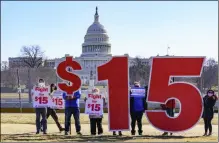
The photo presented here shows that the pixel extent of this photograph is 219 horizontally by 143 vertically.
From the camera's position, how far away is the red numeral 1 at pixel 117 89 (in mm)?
13359

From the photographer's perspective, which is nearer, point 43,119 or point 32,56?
point 43,119

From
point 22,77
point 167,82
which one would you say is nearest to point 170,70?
point 167,82

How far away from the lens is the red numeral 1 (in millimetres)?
13359

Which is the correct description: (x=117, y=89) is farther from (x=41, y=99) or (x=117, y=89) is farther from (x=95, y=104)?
(x=41, y=99)

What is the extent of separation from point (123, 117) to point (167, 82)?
172cm

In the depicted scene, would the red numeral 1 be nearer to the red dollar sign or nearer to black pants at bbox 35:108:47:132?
the red dollar sign

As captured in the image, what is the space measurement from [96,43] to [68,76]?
120 meters

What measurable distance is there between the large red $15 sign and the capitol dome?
11716 cm

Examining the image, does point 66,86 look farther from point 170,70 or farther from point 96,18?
point 96,18

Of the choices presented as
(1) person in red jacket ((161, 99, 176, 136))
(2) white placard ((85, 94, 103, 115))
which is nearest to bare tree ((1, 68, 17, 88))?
(2) white placard ((85, 94, 103, 115))

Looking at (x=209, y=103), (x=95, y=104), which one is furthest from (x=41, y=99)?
(x=209, y=103)

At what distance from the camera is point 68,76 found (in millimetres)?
13906

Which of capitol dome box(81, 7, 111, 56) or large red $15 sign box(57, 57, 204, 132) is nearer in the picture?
large red $15 sign box(57, 57, 204, 132)

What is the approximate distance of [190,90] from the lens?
12992 millimetres
